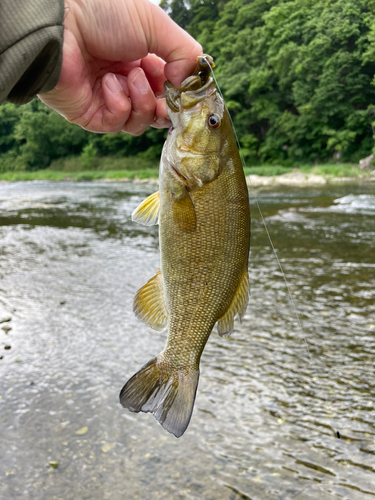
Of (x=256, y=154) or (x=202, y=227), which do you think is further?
(x=256, y=154)

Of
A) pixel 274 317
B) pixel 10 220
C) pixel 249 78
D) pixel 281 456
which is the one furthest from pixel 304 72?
pixel 281 456

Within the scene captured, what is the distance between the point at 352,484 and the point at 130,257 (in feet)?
27.6

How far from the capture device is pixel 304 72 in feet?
163

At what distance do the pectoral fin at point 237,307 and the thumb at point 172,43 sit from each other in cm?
121

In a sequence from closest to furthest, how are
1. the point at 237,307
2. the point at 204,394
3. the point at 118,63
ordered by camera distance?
the point at 237,307 < the point at 118,63 < the point at 204,394

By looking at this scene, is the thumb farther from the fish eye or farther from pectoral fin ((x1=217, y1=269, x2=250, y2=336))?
pectoral fin ((x1=217, y1=269, x2=250, y2=336))

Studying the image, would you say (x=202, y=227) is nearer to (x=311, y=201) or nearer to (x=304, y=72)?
(x=311, y=201)

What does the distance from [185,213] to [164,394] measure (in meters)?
0.90

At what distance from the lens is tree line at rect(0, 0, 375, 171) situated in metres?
46.5

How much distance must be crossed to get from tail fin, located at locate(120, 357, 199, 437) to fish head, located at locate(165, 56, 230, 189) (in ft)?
3.15

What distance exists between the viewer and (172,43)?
2.31m

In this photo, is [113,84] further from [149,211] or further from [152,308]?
[152,308]

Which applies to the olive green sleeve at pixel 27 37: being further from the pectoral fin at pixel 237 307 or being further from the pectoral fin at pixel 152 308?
the pectoral fin at pixel 237 307

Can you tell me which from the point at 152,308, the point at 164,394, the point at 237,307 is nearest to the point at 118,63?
the point at 152,308
